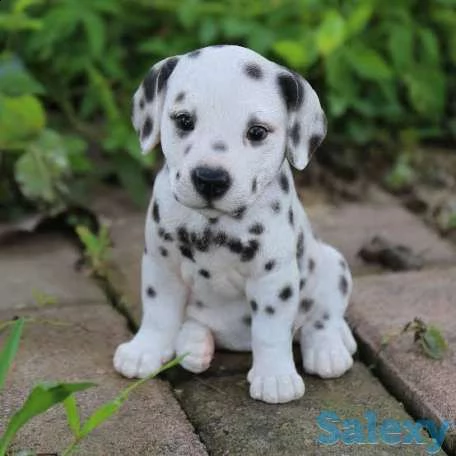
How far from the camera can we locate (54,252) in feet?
13.0

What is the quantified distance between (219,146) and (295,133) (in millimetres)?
263

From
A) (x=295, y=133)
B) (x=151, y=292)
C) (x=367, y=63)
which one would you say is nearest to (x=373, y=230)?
(x=367, y=63)

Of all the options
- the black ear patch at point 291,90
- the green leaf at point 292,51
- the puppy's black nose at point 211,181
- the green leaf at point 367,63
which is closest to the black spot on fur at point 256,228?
the puppy's black nose at point 211,181

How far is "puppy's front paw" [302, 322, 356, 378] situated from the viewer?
3016 mm

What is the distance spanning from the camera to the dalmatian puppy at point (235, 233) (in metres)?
2.54

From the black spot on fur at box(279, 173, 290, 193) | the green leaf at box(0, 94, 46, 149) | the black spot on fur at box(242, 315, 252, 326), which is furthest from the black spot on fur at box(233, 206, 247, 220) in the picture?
the green leaf at box(0, 94, 46, 149)

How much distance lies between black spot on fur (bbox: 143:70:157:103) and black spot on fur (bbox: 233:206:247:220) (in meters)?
0.39

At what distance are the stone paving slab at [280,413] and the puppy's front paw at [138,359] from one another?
10cm

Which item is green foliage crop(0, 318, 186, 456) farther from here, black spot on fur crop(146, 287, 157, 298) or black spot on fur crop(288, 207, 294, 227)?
black spot on fur crop(288, 207, 294, 227)

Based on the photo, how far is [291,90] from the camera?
2648 mm

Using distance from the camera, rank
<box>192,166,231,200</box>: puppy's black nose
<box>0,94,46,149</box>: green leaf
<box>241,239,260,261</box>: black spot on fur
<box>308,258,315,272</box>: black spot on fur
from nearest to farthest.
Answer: <box>192,166,231,200</box>: puppy's black nose
<box>241,239,260,261</box>: black spot on fur
<box>308,258,315,272</box>: black spot on fur
<box>0,94,46,149</box>: green leaf

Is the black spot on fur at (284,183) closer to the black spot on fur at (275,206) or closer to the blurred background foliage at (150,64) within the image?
the black spot on fur at (275,206)

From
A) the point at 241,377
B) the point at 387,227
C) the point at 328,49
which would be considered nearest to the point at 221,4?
the point at 328,49

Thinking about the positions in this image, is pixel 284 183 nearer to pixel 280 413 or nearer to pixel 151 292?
pixel 151 292
